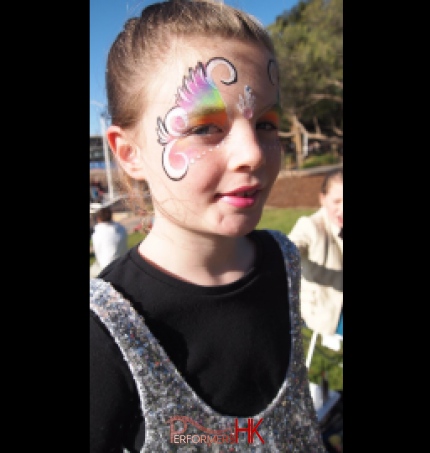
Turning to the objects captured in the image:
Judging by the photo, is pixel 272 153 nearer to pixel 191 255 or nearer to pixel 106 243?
pixel 191 255

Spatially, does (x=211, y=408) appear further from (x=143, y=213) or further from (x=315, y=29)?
(x=315, y=29)

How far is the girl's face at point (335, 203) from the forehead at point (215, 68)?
1.39 metres

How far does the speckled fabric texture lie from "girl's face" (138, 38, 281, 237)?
26 centimetres

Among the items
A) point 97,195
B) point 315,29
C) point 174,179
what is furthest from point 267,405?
point 315,29

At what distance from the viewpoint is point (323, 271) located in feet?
6.55

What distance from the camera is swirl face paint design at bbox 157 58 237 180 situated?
708 millimetres

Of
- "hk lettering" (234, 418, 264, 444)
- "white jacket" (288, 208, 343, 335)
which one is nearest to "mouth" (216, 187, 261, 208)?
"hk lettering" (234, 418, 264, 444)

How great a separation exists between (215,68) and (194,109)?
93 mm

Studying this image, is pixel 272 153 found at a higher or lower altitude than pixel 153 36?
lower

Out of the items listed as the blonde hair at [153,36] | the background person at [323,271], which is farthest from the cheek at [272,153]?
the background person at [323,271]

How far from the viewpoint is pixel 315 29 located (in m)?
1.99

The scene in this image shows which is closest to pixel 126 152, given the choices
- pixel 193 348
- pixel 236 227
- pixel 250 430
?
pixel 236 227

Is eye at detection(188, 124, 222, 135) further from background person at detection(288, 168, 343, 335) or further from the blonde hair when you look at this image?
background person at detection(288, 168, 343, 335)
